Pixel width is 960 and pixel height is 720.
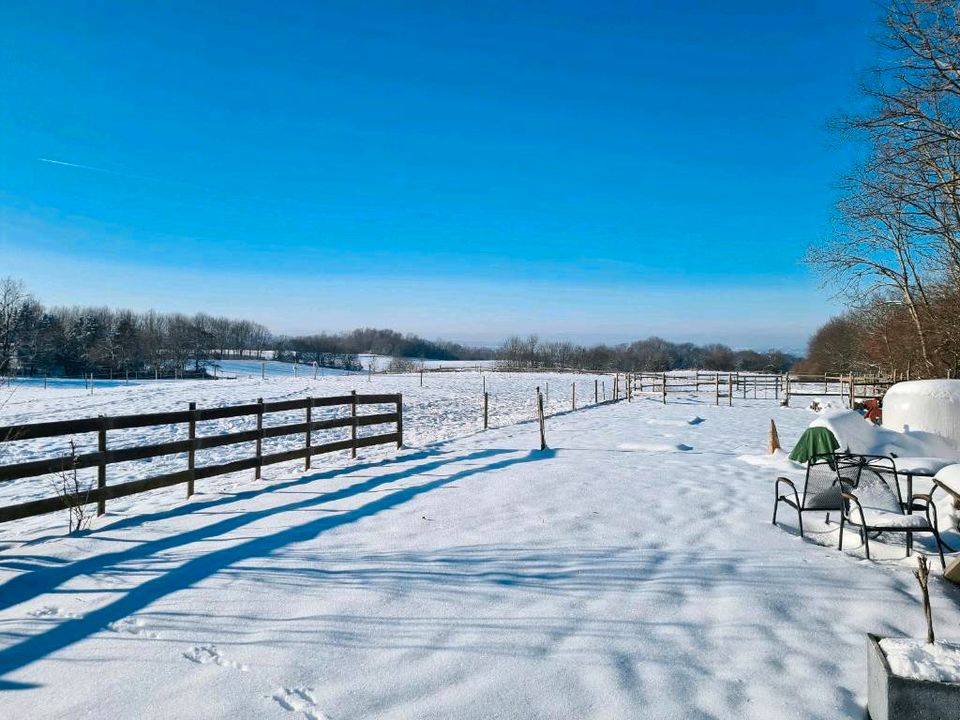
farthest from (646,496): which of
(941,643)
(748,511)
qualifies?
(941,643)

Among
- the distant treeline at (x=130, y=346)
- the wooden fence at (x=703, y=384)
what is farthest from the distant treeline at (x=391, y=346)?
the wooden fence at (x=703, y=384)

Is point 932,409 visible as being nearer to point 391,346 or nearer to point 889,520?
point 889,520

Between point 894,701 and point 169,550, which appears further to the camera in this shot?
point 169,550

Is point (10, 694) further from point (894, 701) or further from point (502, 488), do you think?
point (502, 488)

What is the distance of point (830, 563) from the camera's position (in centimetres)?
443

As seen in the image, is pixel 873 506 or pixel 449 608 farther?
pixel 873 506

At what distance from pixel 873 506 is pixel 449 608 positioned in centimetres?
395

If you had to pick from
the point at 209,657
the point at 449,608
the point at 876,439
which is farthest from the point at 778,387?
the point at 209,657

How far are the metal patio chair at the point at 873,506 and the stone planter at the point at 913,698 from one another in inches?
89.1

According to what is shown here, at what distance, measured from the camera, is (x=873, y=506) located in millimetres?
5004

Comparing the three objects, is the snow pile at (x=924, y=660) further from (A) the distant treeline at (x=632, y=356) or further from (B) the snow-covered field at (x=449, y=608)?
(A) the distant treeline at (x=632, y=356)

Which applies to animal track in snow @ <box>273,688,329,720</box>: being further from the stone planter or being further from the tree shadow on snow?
the stone planter

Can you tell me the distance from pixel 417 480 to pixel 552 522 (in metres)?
2.65

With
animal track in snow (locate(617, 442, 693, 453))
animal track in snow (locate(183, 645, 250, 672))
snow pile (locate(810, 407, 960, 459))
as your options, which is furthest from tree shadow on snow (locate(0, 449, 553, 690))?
snow pile (locate(810, 407, 960, 459))
